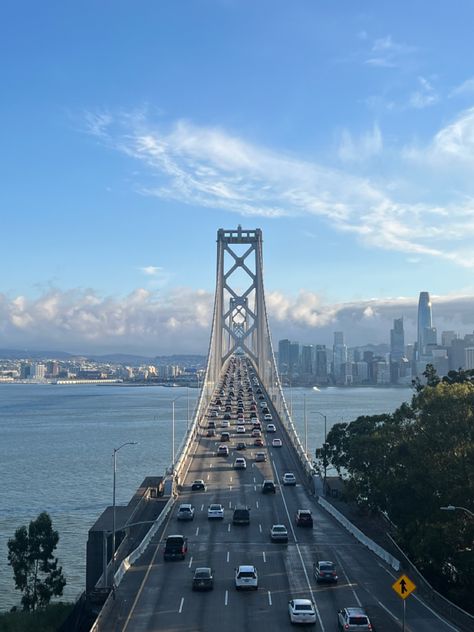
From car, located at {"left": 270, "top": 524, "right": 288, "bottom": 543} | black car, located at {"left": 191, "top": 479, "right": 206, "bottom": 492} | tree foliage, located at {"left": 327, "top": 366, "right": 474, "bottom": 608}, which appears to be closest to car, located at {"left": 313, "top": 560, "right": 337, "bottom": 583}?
tree foliage, located at {"left": 327, "top": 366, "right": 474, "bottom": 608}

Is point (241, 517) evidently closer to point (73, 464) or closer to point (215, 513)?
point (215, 513)

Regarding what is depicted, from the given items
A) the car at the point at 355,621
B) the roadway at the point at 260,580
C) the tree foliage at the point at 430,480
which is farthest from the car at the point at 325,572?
the car at the point at 355,621

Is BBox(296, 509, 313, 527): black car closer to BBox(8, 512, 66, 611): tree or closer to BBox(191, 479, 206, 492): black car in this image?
BBox(191, 479, 206, 492): black car

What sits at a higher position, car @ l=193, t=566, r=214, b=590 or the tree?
car @ l=193, t=566, r=214, b=590

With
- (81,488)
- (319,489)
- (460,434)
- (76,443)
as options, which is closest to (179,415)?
(76,443)

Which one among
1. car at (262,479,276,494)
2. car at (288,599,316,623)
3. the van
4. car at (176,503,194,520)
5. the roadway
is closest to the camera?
car at (288,599,316,623)

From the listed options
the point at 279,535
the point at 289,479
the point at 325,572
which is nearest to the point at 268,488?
the point at 289,479
